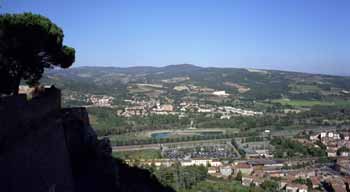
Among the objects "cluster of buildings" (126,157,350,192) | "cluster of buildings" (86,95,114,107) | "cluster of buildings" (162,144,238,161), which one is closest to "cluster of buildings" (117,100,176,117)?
"cluster of buildings" (86,95,114,107)

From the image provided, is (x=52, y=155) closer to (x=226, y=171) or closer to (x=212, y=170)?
(x=226, y=171)

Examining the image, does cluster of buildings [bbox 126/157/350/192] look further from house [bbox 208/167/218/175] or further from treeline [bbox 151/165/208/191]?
treeline [bbox 151/165/208/191]

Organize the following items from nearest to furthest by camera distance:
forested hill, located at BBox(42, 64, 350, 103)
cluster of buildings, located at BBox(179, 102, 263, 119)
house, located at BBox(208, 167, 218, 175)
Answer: house, located at BBox(208, 167, 218, 175) < cluster of buildings, located at BBox(179, 102, 263, 119) < forested hill, located at BBox(42, 64, 350, 103)

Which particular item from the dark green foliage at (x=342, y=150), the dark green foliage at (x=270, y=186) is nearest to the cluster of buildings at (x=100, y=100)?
the dark green foliage at (x=342, y=150)

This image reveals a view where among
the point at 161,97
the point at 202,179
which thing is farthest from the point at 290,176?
the point at 161,97

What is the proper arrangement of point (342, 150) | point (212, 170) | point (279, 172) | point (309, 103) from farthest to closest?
1. point (309, 103)
2. point (342, 150)
3. point (279, 172)
4. point (212, 170)

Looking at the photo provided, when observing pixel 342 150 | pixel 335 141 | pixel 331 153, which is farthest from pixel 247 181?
pixel 335 141
